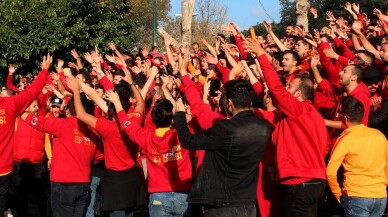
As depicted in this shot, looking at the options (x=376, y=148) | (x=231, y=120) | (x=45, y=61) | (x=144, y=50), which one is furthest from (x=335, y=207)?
(x=144, y=50)

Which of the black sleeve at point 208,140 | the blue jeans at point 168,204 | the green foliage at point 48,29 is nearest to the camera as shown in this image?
the black sleeve at point 208,140

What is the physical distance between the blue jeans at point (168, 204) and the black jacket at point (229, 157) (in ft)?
4.07

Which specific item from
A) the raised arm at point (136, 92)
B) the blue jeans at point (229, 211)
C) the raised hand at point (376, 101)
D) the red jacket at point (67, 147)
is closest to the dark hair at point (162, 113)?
the raised arm at point (136, 92)

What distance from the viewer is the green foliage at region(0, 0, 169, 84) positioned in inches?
664

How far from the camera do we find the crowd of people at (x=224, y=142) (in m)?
5.86

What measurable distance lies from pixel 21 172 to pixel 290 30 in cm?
592

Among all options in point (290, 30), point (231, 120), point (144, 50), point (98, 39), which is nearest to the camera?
point (231, 120)

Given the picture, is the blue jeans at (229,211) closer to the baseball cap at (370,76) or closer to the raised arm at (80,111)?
the raised arm at (80,111)

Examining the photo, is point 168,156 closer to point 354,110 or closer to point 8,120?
point 354,110

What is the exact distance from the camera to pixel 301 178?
6586 mm

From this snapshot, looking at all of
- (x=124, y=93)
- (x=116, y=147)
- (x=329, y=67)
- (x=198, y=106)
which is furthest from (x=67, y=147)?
(x=329, y=67)

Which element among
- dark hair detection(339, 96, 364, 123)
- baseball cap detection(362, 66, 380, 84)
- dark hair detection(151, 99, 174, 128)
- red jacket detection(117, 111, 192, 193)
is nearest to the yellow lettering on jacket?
red jacket detection(117, 111, 192, 193)

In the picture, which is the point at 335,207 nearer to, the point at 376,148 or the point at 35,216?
the point at 376,148

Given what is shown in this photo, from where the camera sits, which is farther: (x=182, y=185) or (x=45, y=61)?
(x=45, y=61)
